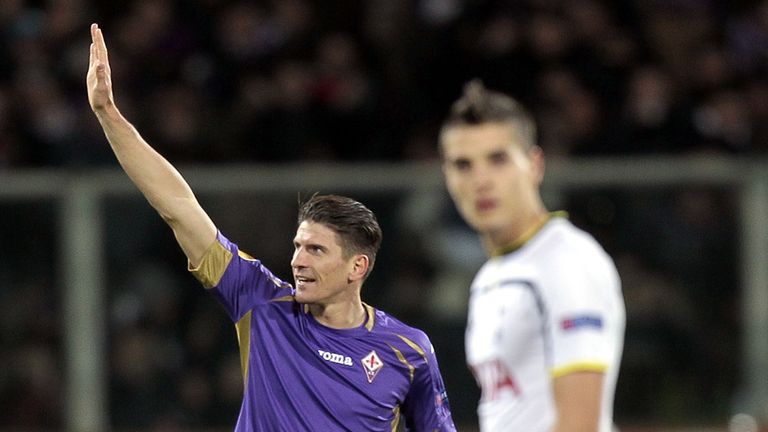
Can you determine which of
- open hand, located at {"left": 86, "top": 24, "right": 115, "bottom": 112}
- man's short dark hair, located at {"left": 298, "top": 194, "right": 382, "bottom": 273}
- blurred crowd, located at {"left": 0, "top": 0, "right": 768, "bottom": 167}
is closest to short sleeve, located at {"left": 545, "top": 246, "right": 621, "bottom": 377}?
man's short dark hair, located at {"left": 298, "top": 194, "right": 382, "bottom": 273}

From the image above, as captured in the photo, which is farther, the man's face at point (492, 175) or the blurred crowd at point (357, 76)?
the blurred crowd at point (357, 76)

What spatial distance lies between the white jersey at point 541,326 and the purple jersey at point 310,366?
271 millimetres

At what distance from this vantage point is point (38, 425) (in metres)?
8.68

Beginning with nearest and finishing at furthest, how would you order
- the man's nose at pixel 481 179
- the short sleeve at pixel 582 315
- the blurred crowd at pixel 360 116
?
the short sleeve at pixel 582 315, the man's nose at pixel 481 179, the blurred crowd at pixel 360 116

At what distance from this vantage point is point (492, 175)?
14.8ft

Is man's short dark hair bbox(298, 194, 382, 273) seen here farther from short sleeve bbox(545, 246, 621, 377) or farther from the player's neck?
short sleeve bbox(545, 246, 621, 377)

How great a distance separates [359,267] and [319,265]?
5.3 inches

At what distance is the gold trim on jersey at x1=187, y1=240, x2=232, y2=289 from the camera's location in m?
3.95

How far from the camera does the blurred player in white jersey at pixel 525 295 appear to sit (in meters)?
4.00

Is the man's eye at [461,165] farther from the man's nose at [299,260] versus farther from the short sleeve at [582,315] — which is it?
the man's nose at [299,260]

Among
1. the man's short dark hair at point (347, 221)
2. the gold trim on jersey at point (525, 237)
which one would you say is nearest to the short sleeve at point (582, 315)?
the gold trim on jersey at point (525, 237)

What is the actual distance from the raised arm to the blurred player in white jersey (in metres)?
0.96

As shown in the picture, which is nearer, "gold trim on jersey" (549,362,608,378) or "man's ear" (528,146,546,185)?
"gold trim on jersey" (549,362,608,378)

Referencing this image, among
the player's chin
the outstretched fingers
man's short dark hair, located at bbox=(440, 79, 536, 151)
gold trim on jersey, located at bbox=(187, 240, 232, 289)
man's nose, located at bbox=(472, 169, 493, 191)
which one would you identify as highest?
the outstretched fingers
